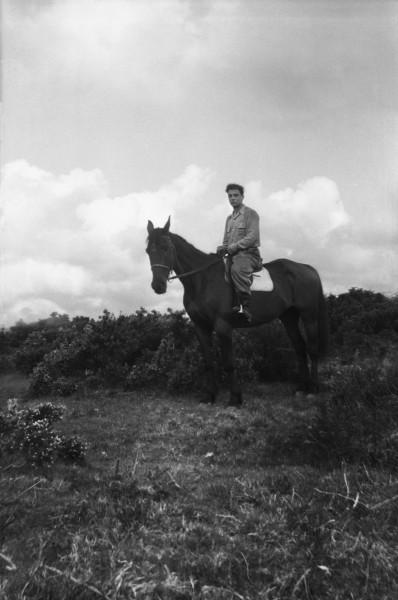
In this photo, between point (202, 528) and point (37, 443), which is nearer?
point (202, 528)

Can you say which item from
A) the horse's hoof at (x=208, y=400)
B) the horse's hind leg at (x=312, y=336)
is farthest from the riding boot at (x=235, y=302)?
the horse's hind leg at (x=312, y=336)

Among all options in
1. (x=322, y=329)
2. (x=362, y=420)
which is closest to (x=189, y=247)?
(x=322, y=329)

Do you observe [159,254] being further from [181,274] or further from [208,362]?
[208,362]

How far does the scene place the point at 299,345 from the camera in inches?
335

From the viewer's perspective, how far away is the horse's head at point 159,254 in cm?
728

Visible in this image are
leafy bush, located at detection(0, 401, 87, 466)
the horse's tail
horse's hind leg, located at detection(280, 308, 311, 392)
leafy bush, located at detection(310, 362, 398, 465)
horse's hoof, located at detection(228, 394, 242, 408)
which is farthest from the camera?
the horse's tail

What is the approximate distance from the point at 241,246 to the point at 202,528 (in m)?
5.31

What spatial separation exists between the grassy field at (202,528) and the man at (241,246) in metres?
3.34

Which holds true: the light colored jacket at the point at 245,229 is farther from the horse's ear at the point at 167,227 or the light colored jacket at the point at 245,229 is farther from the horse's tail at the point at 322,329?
the horse's tail at the point at 322,329

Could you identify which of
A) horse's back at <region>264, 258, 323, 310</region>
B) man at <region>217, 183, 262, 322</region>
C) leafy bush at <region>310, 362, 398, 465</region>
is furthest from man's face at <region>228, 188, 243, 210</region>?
leafy bush at <region>310, 362, 398, 465</region>

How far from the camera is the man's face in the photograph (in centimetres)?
767

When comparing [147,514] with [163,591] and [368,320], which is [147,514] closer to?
[163,591]

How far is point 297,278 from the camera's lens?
28.1ft

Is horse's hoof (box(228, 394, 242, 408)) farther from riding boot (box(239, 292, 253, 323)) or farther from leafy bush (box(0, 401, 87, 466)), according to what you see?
leafy bush (box(0, 401, 87, 466))
